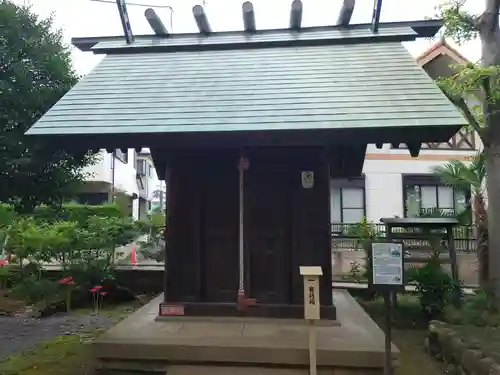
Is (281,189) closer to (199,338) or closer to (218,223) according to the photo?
(218,223)

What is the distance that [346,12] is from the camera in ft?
23.4

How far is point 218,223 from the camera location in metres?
6.16

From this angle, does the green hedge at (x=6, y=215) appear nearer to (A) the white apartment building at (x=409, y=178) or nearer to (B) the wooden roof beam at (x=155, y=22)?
(B) the wooden roof beam at (x=155, y=22)

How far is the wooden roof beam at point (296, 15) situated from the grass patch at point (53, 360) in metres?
6.15

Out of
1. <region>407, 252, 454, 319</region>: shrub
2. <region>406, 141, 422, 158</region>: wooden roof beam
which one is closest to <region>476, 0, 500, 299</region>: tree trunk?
<region>407, 252, 454, 319</region>: shrub

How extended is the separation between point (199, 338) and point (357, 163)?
4663 mm

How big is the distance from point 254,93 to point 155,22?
2949 millimetres

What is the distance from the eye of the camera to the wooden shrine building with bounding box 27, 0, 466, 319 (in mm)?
4984

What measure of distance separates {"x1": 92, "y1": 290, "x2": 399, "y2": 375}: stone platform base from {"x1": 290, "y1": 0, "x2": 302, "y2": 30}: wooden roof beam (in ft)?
16.8

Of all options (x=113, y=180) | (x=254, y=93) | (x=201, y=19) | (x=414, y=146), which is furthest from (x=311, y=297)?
(x=113, y=180)

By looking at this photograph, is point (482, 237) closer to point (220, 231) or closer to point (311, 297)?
point (220, 231)

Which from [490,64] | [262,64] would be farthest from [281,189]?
[490,64]

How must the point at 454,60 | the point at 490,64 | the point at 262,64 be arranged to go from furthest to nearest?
the point at 454,60 < the point at 490,64 < the point at 262,64

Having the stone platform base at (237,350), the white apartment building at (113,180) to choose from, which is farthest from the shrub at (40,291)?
the white apartment building at (113,180)
